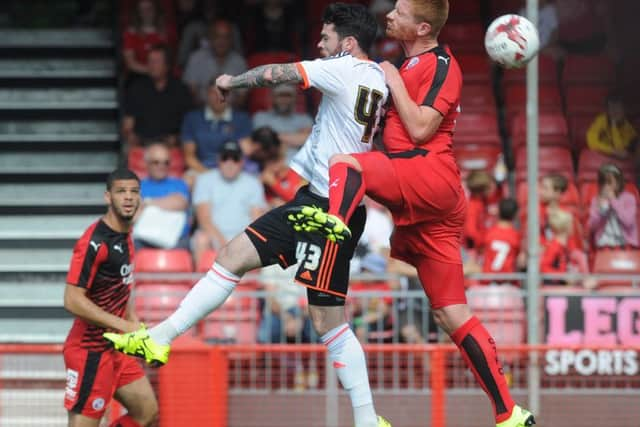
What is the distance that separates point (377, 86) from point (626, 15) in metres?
6.90

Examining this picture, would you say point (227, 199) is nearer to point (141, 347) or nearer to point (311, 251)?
point (311, 251)

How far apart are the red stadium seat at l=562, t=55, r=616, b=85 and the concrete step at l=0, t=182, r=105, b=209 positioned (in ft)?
15.0

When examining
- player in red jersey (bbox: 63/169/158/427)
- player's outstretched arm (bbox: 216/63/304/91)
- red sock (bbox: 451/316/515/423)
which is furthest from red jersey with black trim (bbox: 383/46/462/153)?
player in red jersey (bbox: 63/169/158/427)

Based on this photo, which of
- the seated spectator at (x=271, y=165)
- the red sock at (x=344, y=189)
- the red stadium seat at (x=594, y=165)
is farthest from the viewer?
the red stadium seat at (x=594, y=165)

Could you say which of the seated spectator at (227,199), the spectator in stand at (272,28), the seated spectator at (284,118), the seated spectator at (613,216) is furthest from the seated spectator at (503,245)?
the spectator in stand at (272,28)

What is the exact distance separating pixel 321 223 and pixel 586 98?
7.29 metres

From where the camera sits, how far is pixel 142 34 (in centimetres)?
1345

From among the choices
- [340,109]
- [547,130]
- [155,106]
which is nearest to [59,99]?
[155,106]

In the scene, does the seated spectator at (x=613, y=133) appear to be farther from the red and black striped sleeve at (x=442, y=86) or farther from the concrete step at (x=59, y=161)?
the red and black striped sleeve at (x=442, y=86)

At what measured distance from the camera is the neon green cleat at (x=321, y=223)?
645cm

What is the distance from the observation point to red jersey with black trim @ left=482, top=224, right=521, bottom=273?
11.4 metres

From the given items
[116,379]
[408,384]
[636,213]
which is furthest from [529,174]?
[116,379]

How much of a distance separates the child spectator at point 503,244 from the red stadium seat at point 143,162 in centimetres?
288

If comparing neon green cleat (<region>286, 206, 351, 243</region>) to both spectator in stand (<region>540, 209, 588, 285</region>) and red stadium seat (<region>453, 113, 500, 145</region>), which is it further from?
red stadium seat (<region>453, 113, 500, 145</region>)
